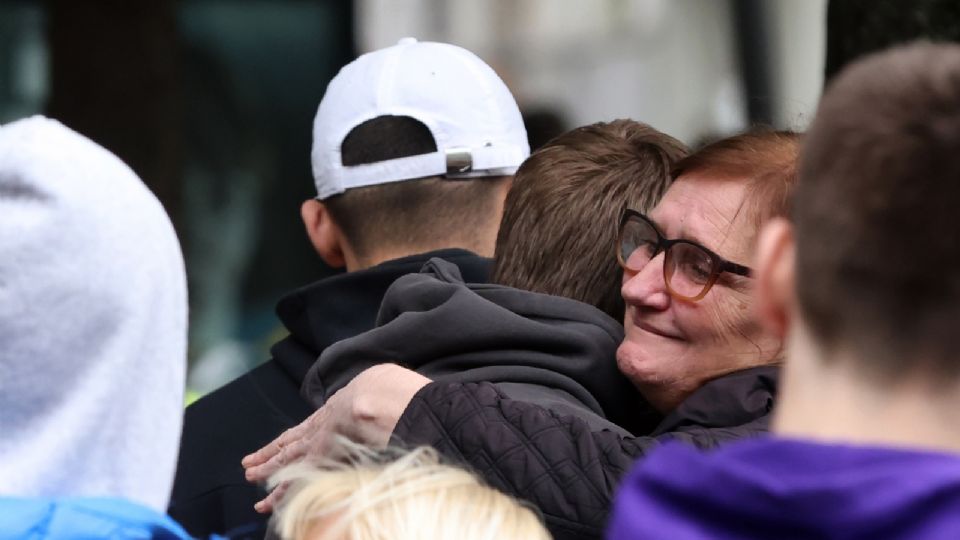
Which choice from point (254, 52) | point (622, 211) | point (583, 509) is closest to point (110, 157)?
point (583, 509)

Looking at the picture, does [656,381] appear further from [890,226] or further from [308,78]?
[308,78]

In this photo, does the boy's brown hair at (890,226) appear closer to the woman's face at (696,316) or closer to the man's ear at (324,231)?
the woman's face at (696,316)

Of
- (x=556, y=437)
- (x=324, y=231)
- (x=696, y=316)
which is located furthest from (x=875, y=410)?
(x=324, y=231)

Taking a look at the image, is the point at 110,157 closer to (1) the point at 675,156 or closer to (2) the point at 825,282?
(2) the point at 825,282

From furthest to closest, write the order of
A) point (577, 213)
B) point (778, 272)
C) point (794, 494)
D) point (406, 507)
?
point (577, 213), point (406, 507), point (778, 272), point (794, 494)

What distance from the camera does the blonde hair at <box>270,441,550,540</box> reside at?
211 centimetres

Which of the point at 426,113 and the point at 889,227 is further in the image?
the point at 426,113

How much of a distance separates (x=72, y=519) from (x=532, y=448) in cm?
82

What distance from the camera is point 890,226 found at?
4.50 ft

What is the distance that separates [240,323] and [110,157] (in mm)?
6077

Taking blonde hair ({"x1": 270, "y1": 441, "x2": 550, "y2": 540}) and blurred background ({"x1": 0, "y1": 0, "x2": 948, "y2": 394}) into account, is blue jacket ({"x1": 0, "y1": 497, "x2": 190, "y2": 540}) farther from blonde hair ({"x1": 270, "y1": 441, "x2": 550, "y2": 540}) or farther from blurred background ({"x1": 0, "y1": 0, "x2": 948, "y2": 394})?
blurred background ({"x1": 0, "y1": 0, "x2": 948, "y2": 394})

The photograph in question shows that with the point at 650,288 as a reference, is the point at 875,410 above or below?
above

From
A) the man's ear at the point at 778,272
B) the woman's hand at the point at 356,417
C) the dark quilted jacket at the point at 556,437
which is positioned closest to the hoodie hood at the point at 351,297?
the woman's hand at the point at 356,417

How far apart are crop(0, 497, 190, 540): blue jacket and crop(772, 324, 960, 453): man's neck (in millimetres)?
719
